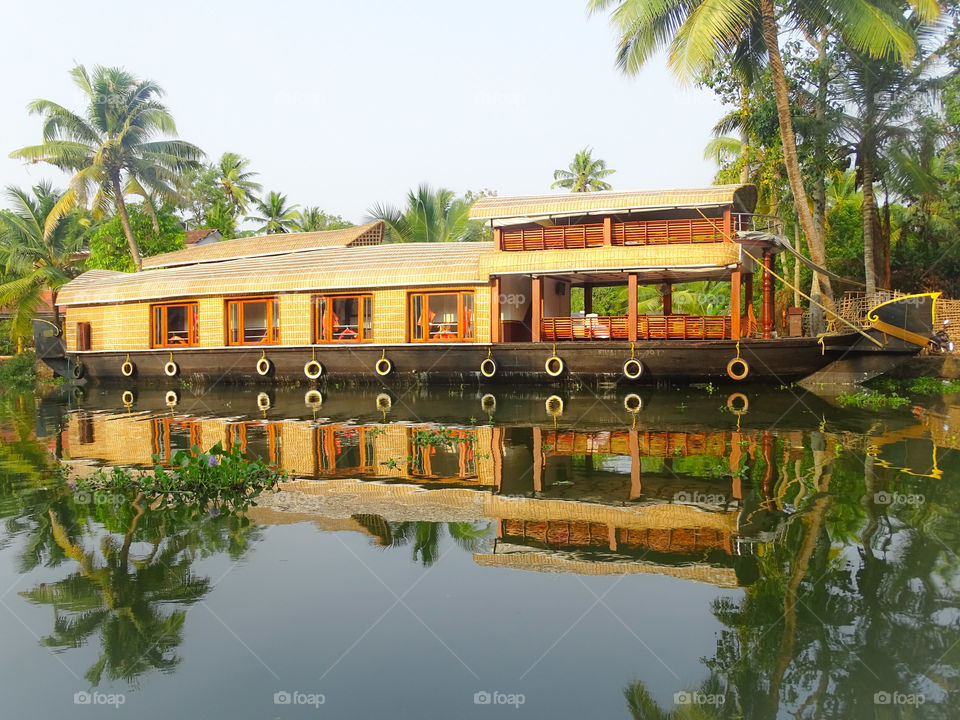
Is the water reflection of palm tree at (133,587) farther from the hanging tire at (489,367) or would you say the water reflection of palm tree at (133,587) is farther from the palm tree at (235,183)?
the palm tree at (235,183)

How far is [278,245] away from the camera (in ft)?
63.3

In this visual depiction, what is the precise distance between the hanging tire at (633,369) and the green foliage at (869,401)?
3.20 m

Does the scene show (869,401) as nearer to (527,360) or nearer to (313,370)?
(527,360)

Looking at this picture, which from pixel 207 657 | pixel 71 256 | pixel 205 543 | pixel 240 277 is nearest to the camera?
pixel 207 657

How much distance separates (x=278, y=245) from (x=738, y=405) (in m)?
12.5

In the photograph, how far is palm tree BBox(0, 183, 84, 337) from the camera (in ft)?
80.0

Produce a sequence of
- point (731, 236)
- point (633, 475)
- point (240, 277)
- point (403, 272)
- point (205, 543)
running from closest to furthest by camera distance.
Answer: point (205, 543)
point (633, 475)
point (731, 236)
point (403, 272)
point (240, 277)

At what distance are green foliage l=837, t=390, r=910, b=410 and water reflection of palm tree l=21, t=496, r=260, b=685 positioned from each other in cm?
950

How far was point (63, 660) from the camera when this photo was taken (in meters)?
3.44

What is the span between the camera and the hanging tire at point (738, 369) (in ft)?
42.1

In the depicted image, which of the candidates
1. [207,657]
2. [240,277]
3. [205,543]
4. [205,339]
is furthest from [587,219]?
[207,657]

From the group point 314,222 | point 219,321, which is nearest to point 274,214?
point 314,222

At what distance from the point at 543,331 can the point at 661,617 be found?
1136 cm

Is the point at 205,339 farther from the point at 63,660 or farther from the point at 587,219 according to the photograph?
the point at 63,660
